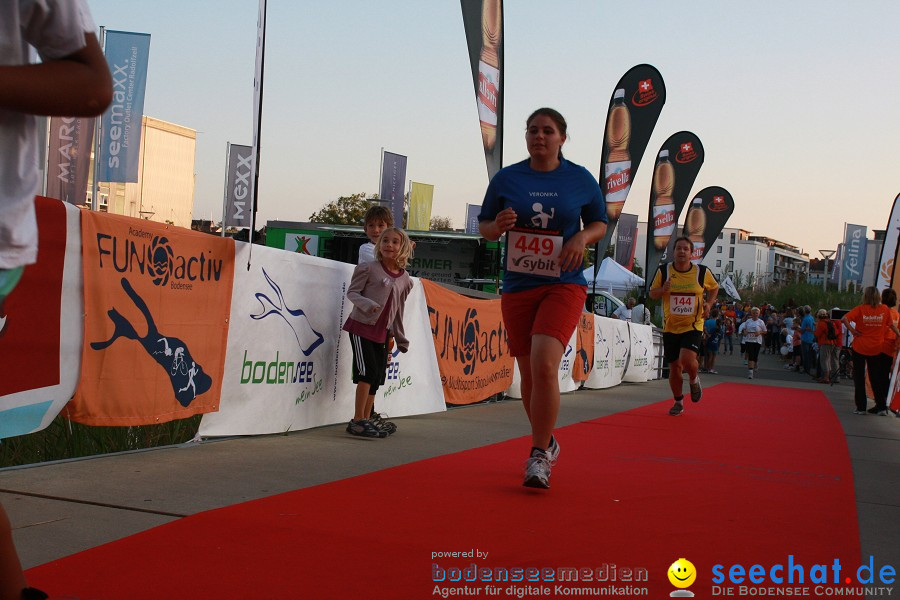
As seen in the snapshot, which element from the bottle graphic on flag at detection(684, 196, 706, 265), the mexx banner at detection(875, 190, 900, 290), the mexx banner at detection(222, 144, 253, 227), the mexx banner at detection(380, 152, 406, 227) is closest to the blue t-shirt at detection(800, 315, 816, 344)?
the bottle graphic on flag at detection(684, 196, 706, 265)

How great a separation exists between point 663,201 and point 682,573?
20.3 metres

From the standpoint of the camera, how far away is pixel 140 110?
24.9 m

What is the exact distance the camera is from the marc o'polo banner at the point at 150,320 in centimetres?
480

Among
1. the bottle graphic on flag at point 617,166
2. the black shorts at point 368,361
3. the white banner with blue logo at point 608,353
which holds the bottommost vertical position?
the white banner with blue logo at point 608,353

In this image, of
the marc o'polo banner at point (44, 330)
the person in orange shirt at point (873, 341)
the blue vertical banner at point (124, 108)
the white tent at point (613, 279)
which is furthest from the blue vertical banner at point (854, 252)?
the marc o'polo banner at point (44, 330)

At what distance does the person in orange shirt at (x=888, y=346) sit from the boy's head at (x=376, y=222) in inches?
377

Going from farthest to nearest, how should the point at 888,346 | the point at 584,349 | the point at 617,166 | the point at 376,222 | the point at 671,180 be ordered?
the point at 671,180
the point at 617,166
the point at 584,349
the point at 888,346
the point at 376,222

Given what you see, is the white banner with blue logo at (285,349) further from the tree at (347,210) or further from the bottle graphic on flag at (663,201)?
the tree at (347,210)

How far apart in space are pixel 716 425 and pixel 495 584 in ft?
22.7

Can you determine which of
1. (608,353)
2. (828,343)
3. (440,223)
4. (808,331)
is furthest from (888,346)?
(440,223)

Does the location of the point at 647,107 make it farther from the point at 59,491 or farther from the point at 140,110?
the point at 59,491

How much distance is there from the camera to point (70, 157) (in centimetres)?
2505

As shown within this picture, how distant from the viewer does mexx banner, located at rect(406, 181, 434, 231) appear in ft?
147

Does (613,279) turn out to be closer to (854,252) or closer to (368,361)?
(854,252)
